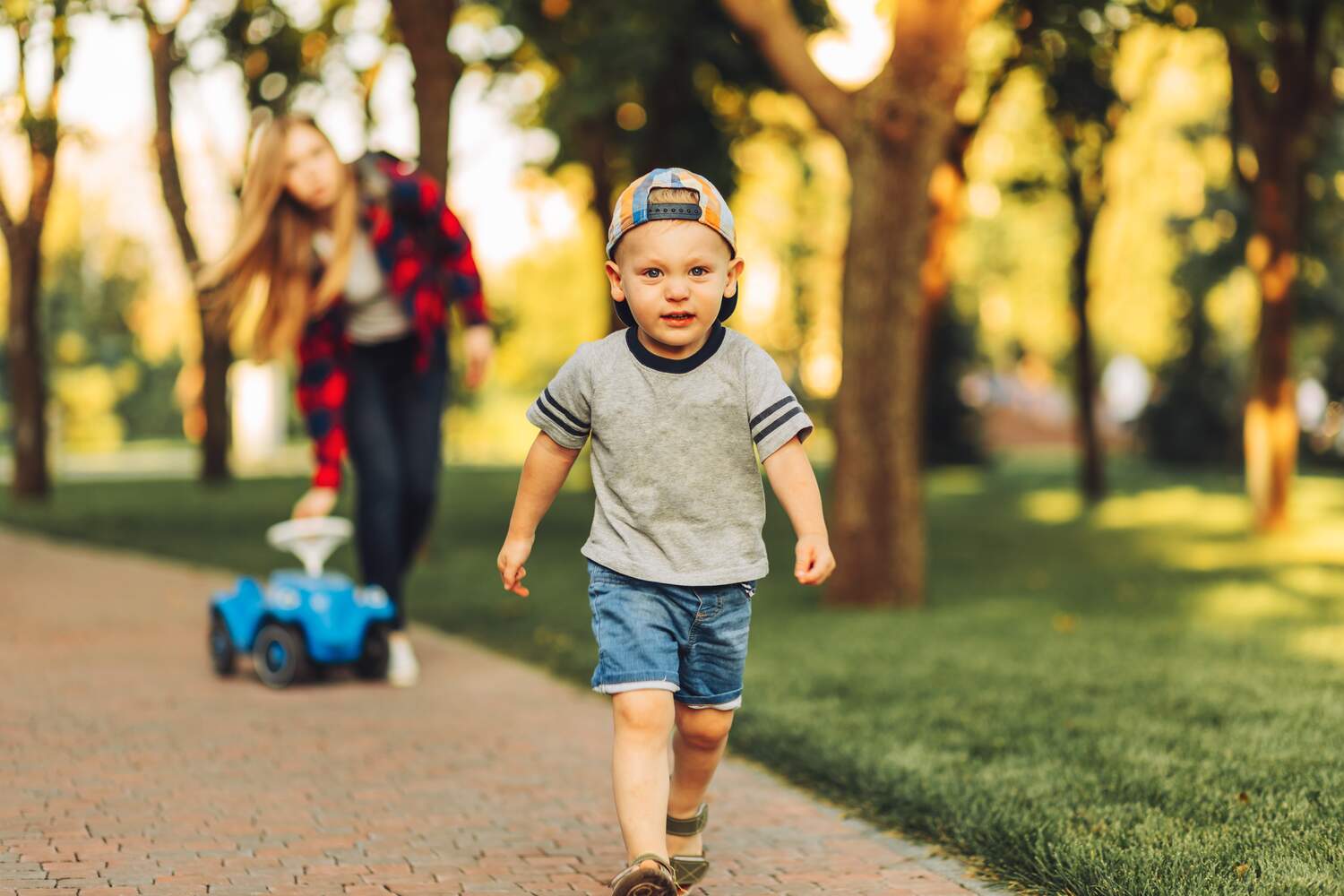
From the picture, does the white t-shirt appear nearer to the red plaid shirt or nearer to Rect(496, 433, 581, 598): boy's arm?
the red plaid shirt

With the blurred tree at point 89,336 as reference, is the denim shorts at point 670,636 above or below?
below

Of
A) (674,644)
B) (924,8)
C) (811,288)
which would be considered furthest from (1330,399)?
(674,644)

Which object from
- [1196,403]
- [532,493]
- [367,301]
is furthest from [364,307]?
A: [1196,403]

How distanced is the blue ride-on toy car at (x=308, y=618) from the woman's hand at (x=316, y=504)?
1.8 inches

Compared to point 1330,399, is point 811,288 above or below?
above

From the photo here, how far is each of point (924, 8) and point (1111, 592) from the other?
12.7 feet

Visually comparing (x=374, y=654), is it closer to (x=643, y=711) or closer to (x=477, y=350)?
(x=477, y=350)

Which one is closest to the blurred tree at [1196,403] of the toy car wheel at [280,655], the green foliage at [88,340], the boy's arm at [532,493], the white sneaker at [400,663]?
the green foliage at [88,340]

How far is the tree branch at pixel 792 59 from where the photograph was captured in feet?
29.9

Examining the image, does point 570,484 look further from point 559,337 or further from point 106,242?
point 559,337

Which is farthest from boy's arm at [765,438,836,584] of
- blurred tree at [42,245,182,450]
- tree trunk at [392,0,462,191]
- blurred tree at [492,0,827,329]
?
blurred tree at [42,245,182,450]

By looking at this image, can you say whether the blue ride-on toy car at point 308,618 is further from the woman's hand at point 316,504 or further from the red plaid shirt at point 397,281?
the red plaid shirt at point 397,281

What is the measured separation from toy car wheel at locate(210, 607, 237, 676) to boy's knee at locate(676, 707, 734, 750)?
3.42 meters

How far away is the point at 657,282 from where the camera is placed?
350 centimetres
